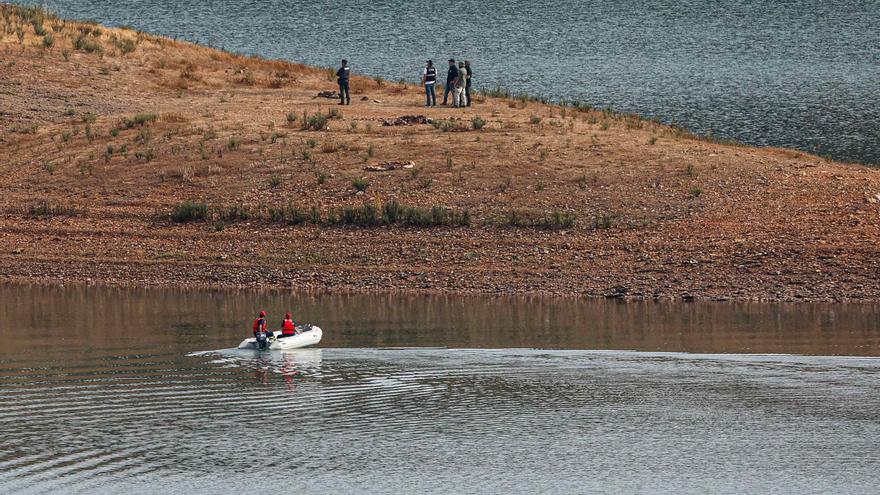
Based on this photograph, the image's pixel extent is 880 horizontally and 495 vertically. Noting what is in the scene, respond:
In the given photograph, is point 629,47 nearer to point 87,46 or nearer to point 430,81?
point 430,81

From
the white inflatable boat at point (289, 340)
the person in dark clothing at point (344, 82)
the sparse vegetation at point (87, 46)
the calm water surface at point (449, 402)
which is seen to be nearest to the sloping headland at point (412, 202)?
the person in dark clothing at point (344, 82)

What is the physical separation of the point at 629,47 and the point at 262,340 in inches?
2779

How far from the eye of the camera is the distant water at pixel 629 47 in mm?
69938

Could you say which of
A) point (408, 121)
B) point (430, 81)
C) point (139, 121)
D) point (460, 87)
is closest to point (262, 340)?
point (408, 121)

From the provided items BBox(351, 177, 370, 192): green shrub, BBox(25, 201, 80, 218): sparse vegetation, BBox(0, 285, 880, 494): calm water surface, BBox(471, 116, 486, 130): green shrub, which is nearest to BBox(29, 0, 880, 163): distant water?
BBox(471, 116, 486, 130): green shrub

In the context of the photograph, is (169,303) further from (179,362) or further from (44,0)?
(44,0)

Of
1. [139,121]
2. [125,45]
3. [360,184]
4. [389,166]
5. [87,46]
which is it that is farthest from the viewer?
[125,45]

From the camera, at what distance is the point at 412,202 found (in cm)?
4575

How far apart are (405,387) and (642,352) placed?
5.76 metres

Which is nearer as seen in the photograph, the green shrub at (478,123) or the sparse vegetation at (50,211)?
the sparse vegetation at (50,211)

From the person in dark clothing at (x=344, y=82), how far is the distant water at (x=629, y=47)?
1626 centimetres

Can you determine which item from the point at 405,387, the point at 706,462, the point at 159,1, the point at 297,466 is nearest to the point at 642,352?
the point at 405,387

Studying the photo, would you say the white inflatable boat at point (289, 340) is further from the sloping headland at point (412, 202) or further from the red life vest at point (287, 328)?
the sloping headland at point (412, 202)

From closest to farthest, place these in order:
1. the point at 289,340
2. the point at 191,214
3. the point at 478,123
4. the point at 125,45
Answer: the point at 289,340, the point at 191,214, the point at 478,123, the point at 125,45
